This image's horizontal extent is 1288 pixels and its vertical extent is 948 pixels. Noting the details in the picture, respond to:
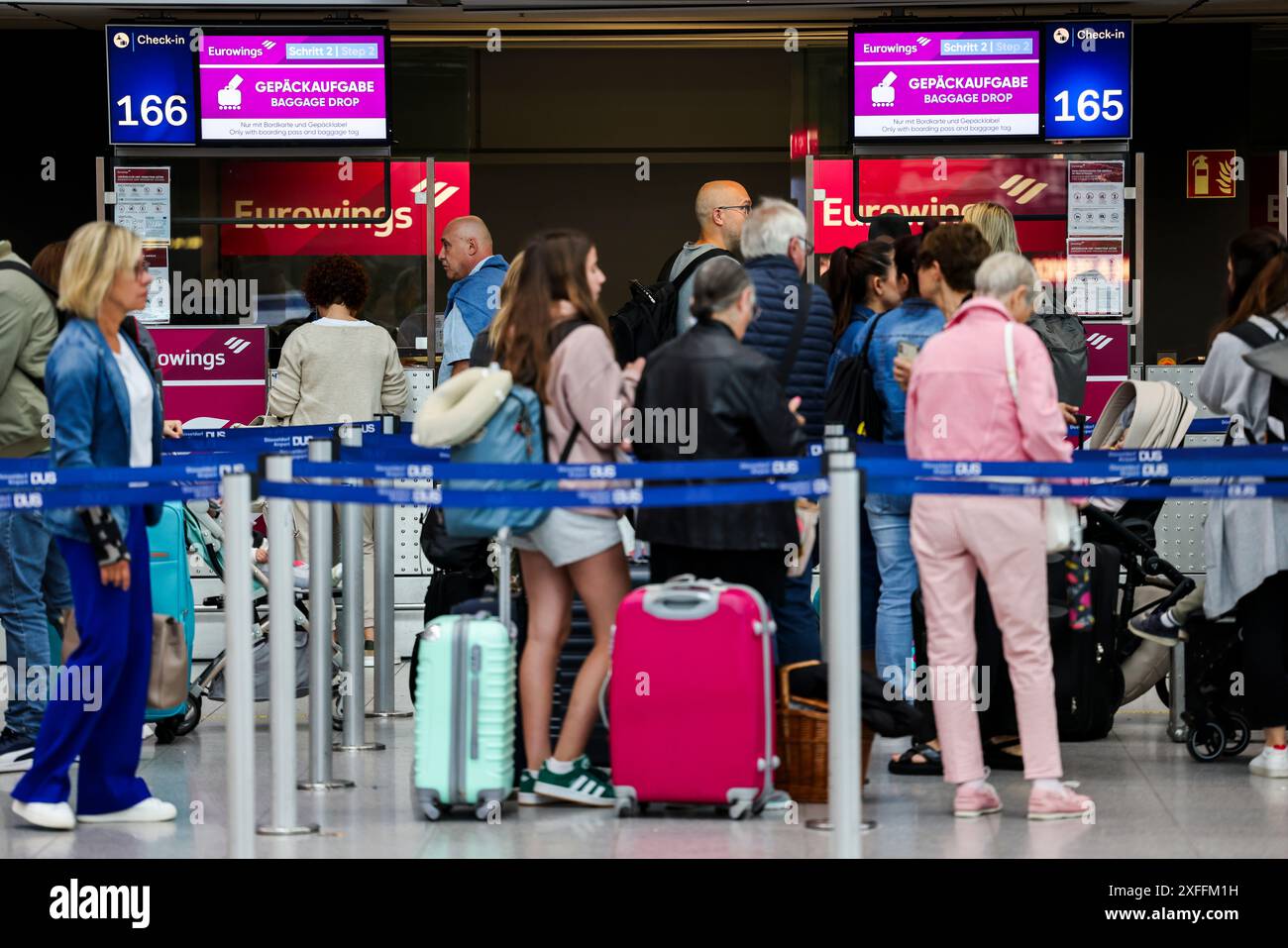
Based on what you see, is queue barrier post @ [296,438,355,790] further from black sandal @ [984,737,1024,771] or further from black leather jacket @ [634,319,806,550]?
black sandal @ [984,737,1024,771]

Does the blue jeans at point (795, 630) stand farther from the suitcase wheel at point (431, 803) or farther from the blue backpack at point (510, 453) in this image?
the suitcase wheel at point (431, 803)

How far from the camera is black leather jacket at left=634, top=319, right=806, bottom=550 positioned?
211 inches

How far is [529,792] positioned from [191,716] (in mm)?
1887

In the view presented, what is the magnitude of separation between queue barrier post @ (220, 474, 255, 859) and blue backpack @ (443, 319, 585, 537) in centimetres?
69

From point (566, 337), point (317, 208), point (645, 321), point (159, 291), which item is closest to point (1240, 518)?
point (566, 337)

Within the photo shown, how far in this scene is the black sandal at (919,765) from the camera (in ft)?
20.1

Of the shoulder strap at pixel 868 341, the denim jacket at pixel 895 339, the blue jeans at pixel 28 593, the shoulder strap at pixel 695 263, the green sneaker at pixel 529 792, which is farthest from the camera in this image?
the shoulder strap at pixel 695 263

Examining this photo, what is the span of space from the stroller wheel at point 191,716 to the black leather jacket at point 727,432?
2.38 meters

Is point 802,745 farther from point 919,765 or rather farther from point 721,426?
point 721,426

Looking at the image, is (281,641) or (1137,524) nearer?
(281,641)

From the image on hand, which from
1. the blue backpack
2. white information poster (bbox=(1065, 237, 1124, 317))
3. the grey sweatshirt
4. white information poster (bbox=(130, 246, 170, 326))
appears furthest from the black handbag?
white information poster (bbox=(1065, 237, 1124, 317))

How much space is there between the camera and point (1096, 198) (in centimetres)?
1020

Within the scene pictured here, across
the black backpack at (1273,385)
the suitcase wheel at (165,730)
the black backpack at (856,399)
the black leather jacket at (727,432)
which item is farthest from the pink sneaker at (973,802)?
the suitcase wheel at (165,730)

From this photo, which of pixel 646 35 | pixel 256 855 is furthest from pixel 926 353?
pixel 646 35
